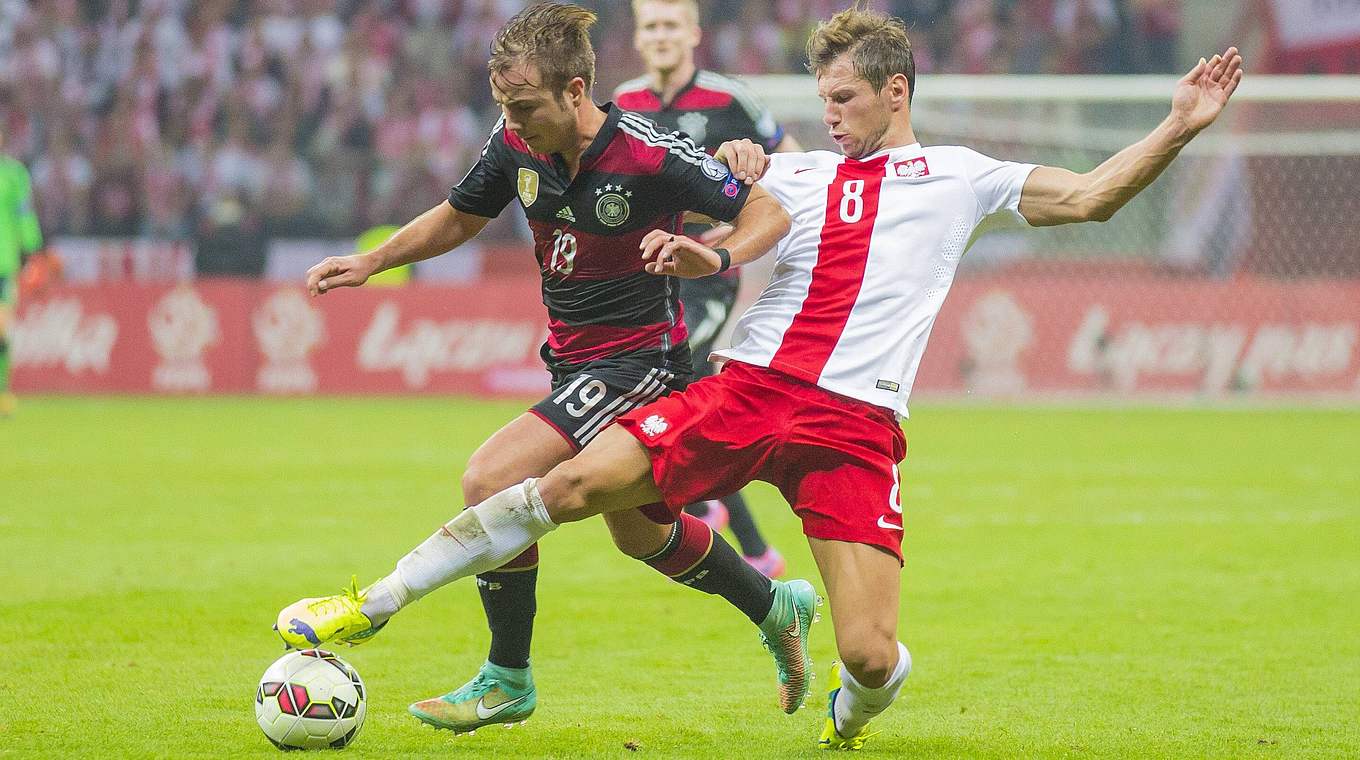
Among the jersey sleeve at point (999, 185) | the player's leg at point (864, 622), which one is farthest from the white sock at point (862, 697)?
the jersey sleeve at point (999, 185)

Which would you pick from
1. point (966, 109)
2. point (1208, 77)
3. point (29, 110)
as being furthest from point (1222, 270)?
point (29, 110)

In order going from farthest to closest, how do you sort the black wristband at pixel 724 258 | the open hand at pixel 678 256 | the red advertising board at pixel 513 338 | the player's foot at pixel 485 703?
the red advertising board at pixel 513 338, the player's foot at pixel 485 703, the black wristband at pixel 724 258, the open hand at pixel 678 256

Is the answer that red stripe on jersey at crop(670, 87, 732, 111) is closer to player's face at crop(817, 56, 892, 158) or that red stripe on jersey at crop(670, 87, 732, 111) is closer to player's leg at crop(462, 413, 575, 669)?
player's face at crop(817, 56, 892, 158)

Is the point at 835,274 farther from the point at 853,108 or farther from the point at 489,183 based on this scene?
the point at 489,183

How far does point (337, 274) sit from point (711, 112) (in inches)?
111

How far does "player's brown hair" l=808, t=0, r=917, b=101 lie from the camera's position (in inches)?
172

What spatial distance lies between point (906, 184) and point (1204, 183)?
530 inches

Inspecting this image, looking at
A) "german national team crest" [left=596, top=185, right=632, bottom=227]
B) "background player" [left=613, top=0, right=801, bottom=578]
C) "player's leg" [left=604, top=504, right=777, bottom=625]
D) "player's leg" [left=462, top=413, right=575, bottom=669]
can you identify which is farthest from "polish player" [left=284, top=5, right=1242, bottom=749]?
"background player" [left=613, top=0, right=801, bottom=578]

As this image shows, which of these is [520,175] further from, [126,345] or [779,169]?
[126,345]

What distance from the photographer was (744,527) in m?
6.90

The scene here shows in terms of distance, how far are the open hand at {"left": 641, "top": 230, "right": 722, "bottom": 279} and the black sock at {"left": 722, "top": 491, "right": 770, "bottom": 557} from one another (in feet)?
9.57

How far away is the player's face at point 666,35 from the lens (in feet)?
22.8

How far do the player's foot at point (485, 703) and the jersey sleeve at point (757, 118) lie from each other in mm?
3124

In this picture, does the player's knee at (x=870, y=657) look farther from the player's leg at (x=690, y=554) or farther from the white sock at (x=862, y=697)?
the player's leg at (x=690, y=554)
